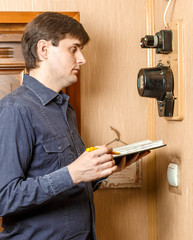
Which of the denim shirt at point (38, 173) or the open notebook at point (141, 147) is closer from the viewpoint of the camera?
the denim shirt at point (38, 173)

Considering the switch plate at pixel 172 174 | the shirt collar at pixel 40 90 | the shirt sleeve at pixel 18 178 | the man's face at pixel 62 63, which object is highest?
the man's face at pixel 62 63

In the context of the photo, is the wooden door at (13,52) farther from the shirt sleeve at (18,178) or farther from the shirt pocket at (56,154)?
the shirt sleeve at (18,178)


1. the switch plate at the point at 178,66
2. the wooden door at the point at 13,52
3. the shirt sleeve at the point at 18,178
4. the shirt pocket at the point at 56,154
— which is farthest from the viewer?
the wooden door at the point at 13,52

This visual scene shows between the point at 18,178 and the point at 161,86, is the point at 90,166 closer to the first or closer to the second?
the point at 18,178

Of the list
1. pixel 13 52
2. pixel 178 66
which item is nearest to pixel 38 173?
pixel 178 66

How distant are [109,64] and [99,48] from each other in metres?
0.09

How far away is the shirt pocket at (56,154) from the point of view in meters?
1.11

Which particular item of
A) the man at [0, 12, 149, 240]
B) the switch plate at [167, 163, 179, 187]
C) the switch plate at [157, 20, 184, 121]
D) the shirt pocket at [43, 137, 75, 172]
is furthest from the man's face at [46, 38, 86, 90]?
the switch plate at [167, 163, 179, 187]

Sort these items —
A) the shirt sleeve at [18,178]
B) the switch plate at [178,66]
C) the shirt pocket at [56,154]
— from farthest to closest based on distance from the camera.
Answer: the switch plate at [178,66] < the shirt pocket at [56,154] < the shirt sleeve at [18,178]

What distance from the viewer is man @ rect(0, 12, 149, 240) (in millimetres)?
995

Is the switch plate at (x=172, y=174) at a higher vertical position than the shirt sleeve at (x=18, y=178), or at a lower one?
lower

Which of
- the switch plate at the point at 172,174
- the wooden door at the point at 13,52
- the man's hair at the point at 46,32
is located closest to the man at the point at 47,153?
the man's hair at the point at 46,32

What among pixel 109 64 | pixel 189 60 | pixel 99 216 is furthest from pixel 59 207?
pixel 109 64

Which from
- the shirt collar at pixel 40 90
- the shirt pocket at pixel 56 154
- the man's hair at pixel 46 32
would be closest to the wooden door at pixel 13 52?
the man's hair at pixel 46 32
